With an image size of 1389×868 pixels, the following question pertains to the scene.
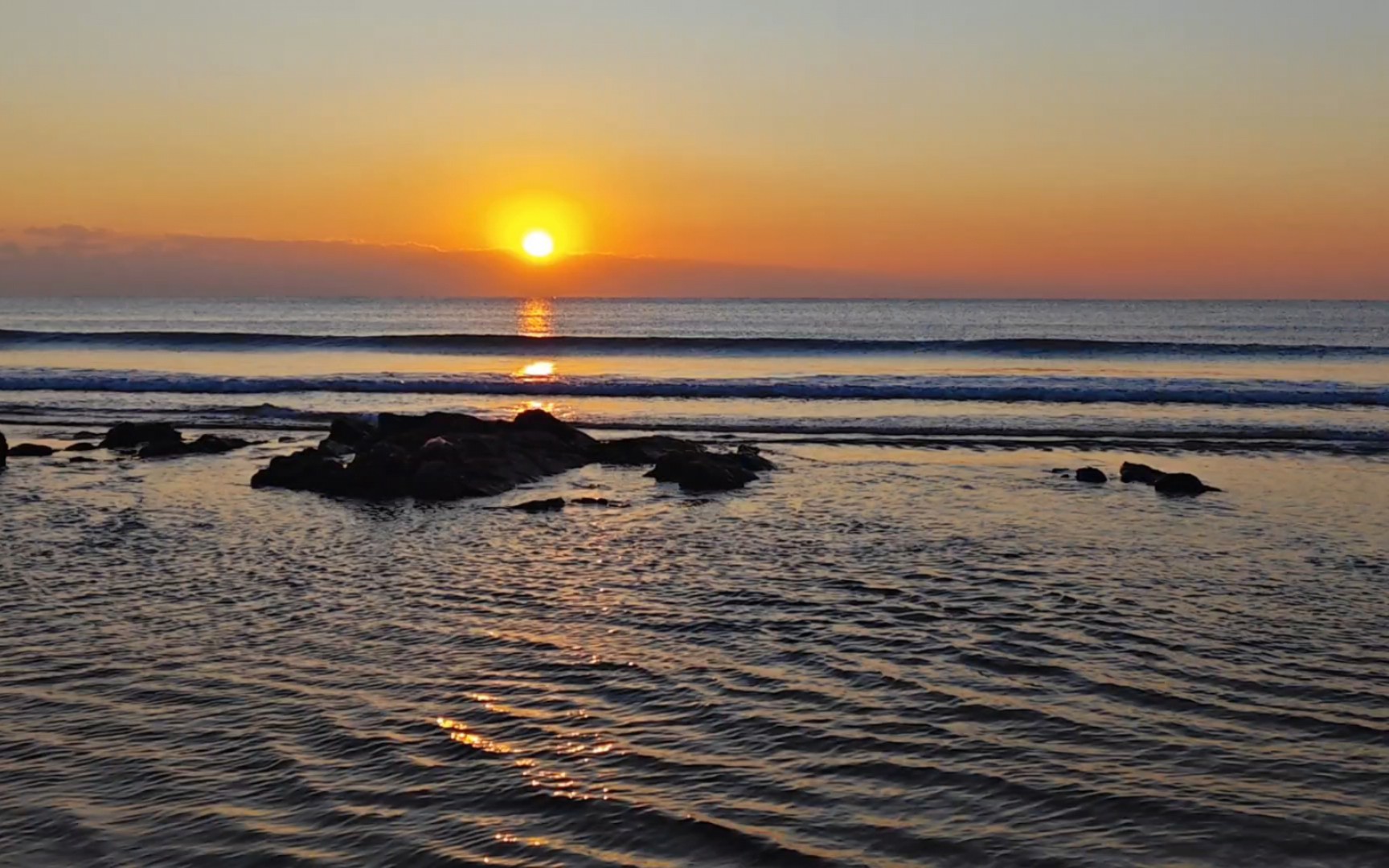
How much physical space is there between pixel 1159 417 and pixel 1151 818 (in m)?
26.9

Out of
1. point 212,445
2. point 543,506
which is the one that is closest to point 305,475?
point 543,506

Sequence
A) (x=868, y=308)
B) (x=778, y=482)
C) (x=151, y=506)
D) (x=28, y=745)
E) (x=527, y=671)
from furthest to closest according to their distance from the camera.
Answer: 1. (x=868, y=308)
2. (x=778, y=482)
3. (x=151, y=506)
4. (x=527, y=671)
5. (x=28, y=745)

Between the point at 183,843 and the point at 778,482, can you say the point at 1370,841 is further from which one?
the point at 778,482

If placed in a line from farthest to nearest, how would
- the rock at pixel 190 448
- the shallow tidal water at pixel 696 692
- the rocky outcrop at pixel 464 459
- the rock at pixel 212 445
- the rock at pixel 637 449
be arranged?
the rock at pixel 212 445 < the rock at pixel 190 448 < the rock at pixel 637 449 < the rocky outcrop at pixel 464 459 < the shallow tidal water at pixel 696 692

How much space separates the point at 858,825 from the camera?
6.38m

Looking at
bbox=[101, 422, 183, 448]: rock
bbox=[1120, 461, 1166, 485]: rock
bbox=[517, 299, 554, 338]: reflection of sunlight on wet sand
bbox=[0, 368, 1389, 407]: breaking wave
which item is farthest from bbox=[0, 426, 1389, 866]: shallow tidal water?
Result: bbox=[517, 299, 554, 338]: reflection of sunlight on wet sand

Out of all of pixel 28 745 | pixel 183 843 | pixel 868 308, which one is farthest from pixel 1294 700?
pixel 868 308

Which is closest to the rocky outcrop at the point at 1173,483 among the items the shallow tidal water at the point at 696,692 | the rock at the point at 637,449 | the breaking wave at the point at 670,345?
A: the shallow tidal water at the point at 696,692

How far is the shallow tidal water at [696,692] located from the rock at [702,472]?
3065 mm

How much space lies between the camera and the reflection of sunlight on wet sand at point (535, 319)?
94725 mm

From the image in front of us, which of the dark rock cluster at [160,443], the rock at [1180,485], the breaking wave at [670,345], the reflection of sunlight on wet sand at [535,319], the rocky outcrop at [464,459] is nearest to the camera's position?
the rock at [1180,485]

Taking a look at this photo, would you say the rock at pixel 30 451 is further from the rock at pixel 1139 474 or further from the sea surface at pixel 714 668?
the rock at pixel 1139 474

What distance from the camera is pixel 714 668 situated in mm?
9258

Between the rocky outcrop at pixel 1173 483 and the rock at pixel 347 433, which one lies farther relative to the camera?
the rock at pixel 347 433
